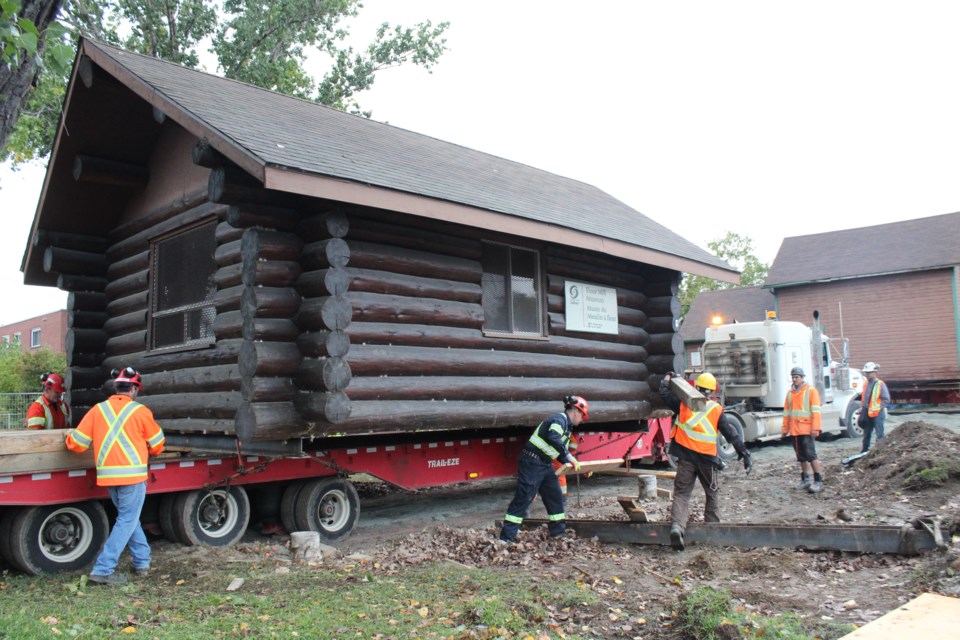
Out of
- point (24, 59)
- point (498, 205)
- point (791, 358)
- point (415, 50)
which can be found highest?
point (415, 50)

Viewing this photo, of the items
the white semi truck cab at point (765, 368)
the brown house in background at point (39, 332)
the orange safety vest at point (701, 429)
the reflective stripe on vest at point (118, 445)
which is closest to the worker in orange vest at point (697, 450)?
the orange safety vest at point (701, 429)

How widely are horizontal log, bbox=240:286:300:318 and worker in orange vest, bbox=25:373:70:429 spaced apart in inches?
173

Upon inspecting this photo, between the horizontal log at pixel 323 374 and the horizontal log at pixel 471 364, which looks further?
the horizontal log at pixel 471 364

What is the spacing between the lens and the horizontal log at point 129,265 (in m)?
10.8

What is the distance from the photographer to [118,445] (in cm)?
698

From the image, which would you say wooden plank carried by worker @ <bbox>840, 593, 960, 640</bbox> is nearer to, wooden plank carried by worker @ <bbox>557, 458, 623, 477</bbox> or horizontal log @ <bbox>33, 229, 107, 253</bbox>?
wooden plank carried by worker @ <bbox>557, 458, 623, 477</bbox>

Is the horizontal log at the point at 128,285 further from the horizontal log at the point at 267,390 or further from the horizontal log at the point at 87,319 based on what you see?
the horizontal log at the point at 267,390

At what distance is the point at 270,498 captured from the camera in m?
9.12

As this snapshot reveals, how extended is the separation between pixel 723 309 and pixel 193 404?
33.0 m

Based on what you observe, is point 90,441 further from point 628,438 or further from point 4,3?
point 628,438

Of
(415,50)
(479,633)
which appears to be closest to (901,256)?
(415,50)

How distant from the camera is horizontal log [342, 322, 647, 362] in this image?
29.5ft

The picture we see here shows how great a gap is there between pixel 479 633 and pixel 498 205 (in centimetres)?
586

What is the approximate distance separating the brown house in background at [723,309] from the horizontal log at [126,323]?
94.3ft
